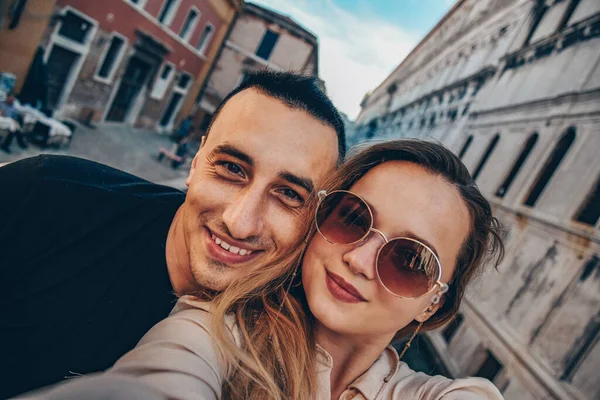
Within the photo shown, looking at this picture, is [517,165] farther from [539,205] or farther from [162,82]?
[162,82]

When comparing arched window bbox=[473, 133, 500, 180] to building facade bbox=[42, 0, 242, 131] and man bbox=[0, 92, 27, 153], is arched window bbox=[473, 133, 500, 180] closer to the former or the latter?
building facade bbox=[42, 0, 242, 131]

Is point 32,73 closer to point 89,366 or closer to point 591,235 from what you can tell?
point 89,366

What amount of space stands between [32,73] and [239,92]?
9.37m

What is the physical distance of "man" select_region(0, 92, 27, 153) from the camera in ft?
21.5

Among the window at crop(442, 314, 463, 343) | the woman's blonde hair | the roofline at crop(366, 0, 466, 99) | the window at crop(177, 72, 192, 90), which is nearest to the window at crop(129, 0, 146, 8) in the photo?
the window at crop(177, 72, 192, 90)

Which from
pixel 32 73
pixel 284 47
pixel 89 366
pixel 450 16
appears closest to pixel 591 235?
pixel 89 366

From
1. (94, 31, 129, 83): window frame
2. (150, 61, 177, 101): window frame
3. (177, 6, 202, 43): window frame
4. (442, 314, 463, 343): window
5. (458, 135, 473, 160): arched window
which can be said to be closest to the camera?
(442, 314, 463, 343): window

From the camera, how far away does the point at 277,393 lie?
4.20ft

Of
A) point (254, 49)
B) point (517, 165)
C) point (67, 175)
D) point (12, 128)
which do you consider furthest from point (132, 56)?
point (517, 165)

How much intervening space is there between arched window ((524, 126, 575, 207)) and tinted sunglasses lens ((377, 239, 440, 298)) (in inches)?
401

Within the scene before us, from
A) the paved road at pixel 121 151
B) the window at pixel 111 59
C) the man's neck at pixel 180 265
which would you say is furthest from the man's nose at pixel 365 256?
the window at pixel 111 59

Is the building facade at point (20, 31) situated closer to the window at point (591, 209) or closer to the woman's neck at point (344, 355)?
the woman's neck at point (344, 355)

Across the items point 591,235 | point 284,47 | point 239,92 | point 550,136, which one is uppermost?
point 284,47

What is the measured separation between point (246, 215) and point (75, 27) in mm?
11658
